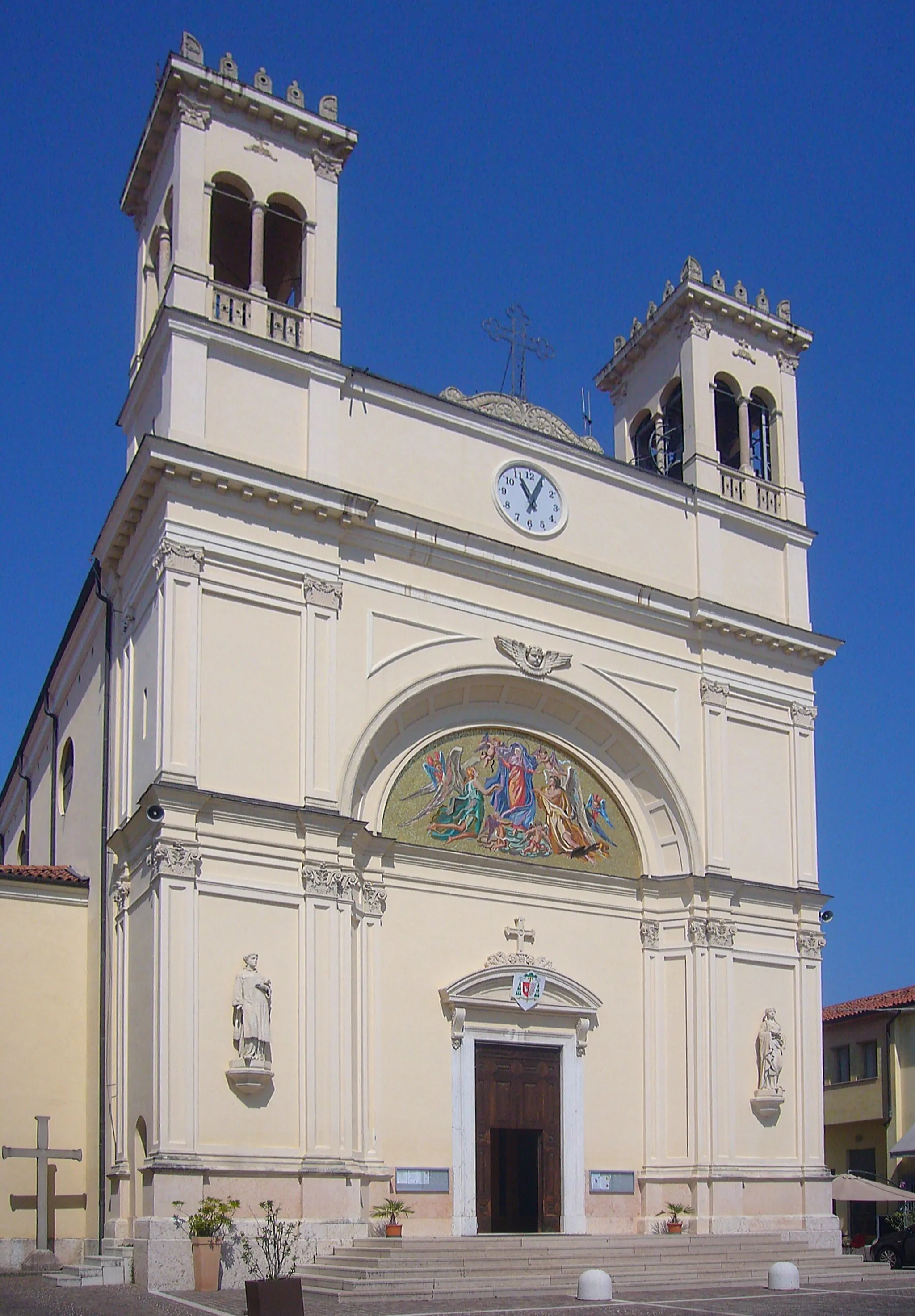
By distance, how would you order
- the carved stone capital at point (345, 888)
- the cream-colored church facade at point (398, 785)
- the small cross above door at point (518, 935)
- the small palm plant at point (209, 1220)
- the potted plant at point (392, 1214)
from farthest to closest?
1. the small cross above door at point (518, 935)
2. the carved stone capital at point (345, 888)
3. the cream-colored church facade at point (398, 785)
4. the potted plant at point (392, 1214)
5. the small palm plant at point (209, 1220)

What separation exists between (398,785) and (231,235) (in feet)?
33.9

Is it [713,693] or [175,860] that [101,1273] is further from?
[713,693]

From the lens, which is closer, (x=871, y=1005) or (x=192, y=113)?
(x=192, y=113)

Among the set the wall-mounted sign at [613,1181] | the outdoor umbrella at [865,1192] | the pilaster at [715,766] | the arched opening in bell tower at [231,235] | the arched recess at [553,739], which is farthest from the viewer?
the outdoor umbrella at [865,1192]

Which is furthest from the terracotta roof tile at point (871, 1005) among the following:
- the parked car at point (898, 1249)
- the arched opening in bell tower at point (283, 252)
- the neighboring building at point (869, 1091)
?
the arched opening in bell tower at point (283, 252)

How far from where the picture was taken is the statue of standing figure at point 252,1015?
2033 centimetres

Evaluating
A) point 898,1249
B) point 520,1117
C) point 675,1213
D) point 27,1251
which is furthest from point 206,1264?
point 898,1249

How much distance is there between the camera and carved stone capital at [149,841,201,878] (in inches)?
804

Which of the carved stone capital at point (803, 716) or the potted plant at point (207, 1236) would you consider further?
the carved stone capital at point (803, 716)

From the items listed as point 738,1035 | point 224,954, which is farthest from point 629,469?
point 224,954

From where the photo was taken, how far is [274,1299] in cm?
1441

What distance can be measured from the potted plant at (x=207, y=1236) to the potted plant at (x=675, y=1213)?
7.91 m

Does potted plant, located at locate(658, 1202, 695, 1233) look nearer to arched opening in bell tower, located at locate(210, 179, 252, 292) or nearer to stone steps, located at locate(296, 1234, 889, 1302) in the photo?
stone steps, located at locate(296, 1234, 889, 1302)

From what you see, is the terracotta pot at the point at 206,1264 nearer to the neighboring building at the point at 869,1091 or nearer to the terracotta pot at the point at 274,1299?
the terracotta pot at the point at 274,1299
